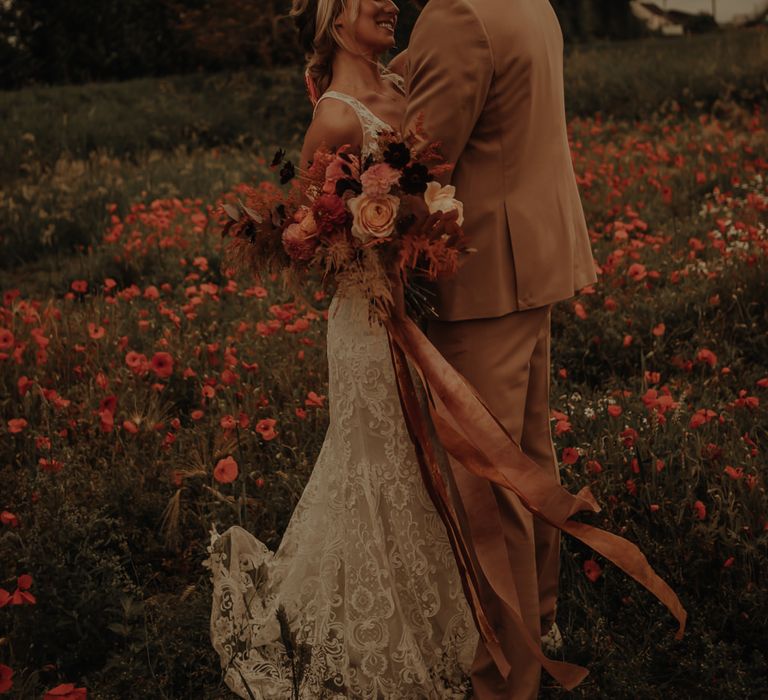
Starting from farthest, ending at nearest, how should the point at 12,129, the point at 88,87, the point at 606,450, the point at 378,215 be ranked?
the point at 88,87 → the point at 12,129 → the point at 606,450 → the point at 378,215

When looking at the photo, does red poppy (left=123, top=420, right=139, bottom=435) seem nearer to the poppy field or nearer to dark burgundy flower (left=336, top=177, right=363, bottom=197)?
the poppy field

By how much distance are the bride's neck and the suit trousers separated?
827mm

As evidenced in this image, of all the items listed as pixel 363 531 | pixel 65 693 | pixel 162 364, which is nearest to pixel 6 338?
pixel 162 364

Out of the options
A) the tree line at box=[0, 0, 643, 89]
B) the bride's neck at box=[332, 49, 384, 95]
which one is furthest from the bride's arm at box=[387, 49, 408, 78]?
the tree line at box=[0, 0, 643, 89]

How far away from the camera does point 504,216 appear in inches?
107

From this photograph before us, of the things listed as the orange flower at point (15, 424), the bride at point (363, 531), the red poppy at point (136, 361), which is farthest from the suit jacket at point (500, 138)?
the orange flower at point (15, 424)

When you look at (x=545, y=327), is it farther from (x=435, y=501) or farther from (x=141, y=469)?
(x=141, y=469)

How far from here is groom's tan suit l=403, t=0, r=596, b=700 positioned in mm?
2525

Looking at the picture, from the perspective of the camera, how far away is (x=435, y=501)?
2.92 m

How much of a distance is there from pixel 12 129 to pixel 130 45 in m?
8.12

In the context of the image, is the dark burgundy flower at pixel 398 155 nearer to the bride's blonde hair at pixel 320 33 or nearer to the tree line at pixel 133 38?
the bride's blonde hair at pixel 320 33

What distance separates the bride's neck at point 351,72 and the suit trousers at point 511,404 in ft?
2.71

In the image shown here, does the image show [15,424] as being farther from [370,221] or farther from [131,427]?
[370,221]

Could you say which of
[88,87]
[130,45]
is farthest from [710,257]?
[130,45]
